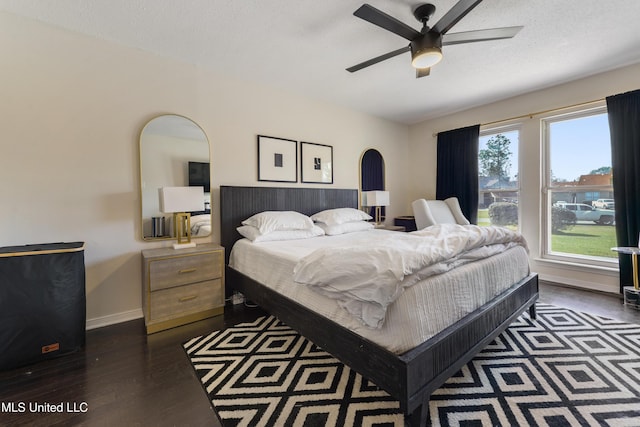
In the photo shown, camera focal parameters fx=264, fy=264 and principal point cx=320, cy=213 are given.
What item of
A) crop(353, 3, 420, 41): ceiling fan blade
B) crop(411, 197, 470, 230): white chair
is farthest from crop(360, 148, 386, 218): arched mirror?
crop(353, 3, 420, 41): ceiling fan blade

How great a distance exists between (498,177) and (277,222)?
340cm

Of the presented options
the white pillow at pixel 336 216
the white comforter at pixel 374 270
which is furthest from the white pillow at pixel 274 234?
the white comforter at pixel 374 270

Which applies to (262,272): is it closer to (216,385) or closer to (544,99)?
(216,385)

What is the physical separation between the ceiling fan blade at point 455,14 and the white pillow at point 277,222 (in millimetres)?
2047

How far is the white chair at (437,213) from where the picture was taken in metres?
3.67

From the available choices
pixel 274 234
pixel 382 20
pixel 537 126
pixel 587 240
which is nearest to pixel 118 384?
pixel 274 234

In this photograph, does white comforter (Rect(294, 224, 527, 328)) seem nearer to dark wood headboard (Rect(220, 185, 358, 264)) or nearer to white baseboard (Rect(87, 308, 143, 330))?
dark wood headboard (Rect(220, 185, 358, 264))

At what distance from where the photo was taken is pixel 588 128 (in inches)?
127

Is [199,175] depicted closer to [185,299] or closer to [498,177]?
[185,299]

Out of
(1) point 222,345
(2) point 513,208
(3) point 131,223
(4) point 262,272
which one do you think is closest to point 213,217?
(3) point 131,223

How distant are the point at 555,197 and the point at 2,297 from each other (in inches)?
215

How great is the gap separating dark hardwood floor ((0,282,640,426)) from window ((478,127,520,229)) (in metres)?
1.88

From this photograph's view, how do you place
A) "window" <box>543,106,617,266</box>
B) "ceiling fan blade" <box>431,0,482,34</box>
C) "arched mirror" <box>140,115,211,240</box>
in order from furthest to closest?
"window" <box>543,106,617,266</box>
"arched mirror" <box>140,115,211,240</box>
"ceiling fan blade" <box>431,0,482,34</box>

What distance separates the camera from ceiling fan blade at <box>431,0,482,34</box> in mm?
1544
